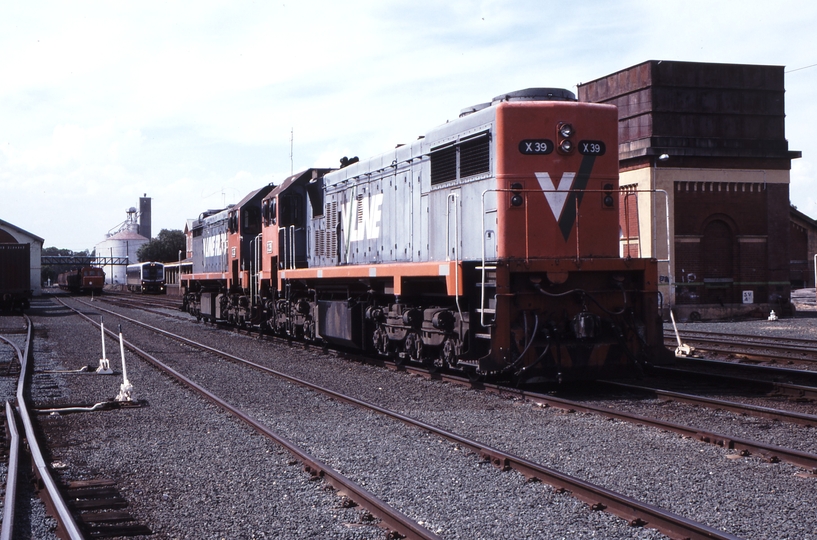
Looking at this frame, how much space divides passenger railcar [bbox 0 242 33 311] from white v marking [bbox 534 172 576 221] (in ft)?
97.4

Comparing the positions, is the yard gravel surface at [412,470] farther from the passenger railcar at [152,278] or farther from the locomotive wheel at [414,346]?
the passenger railcar at [152,278]

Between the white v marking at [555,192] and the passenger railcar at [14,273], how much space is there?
2968cm

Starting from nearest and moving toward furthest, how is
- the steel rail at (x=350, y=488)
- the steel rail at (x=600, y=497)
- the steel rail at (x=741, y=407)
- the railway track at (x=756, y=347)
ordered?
the steel rail at (x=600, y=497) < the steel rail at (x=350, y=488) < the steel rail at (x=741, y=407) < the railway track at (x=756, y=347)

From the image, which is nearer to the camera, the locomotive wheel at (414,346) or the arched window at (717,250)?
the locomotive wheel at (414,346)

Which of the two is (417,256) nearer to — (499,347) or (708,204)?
(499,347)

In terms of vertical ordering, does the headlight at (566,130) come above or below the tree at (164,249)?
below

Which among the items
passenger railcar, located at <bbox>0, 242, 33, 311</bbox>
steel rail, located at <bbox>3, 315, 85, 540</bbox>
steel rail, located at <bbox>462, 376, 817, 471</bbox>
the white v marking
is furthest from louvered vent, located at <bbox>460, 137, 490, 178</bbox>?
passenger railcar, located at <bbox>0, 242, 33, 311</bbox>

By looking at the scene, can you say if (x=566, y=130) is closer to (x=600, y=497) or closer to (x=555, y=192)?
(x=555, y=192)

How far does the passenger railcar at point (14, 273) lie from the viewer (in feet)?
108

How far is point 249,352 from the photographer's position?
15.1 m

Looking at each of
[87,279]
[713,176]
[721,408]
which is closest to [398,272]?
[721,408]

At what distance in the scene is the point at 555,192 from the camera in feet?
30.6

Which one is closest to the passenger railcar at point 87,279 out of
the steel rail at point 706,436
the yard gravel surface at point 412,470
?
the yard gravel surface at point 412,470

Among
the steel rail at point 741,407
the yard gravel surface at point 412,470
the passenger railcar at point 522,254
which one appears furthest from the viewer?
the passenger railcar at point 522,254
